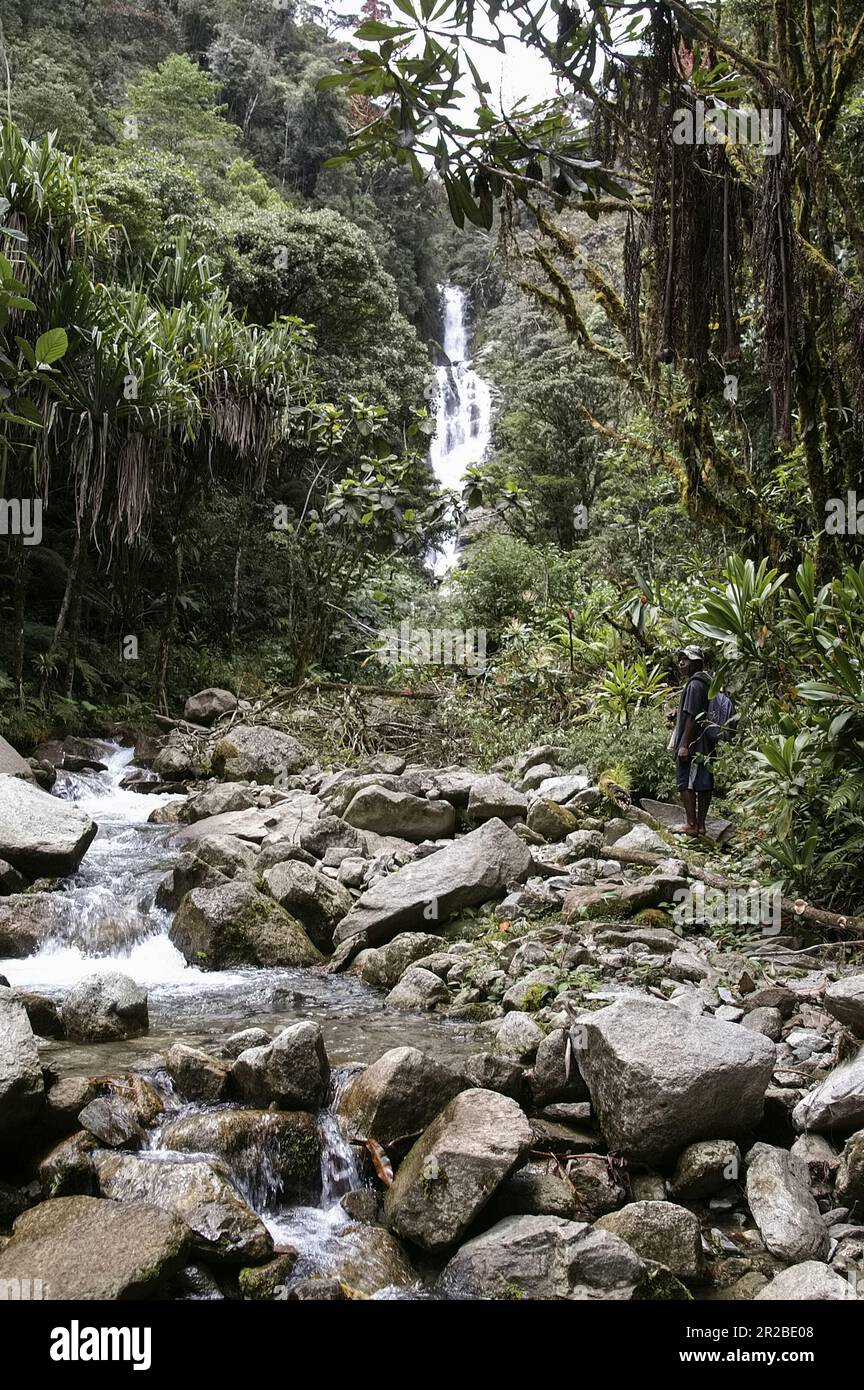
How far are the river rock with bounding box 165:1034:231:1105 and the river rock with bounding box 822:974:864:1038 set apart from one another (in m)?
2.33

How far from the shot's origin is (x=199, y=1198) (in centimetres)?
288

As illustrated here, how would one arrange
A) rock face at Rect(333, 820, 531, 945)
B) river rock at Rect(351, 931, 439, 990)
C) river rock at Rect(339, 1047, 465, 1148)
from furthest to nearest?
rock face at Rect(333, 820, 531, 945) → river rock at Rect(351, 931, 439, 990) → river rock at Rect(339, 1047, 465, 1148)

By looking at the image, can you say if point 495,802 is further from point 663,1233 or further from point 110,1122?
point 663,1233

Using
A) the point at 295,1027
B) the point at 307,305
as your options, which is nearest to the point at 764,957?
the point at 295,1027

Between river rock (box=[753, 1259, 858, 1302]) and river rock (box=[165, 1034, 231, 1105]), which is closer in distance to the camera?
river rock (box=[753, 1259, 858, 1302])

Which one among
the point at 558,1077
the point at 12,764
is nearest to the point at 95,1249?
the point at 558,1077

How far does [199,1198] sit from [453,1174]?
30.8 inches

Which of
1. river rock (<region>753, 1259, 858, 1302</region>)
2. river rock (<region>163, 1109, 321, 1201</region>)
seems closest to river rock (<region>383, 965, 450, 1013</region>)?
river rock (<region>163, 1109, 321, 1201</region>)

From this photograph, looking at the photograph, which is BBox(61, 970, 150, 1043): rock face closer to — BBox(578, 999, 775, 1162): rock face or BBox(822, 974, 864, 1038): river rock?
BBox(578, 999, 775, 1162): rock face

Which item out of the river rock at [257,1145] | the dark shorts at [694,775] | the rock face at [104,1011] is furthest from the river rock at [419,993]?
the dark shorts at [694,775]

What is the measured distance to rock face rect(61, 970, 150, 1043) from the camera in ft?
13.5

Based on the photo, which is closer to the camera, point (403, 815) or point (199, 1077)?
point (199, 1077)

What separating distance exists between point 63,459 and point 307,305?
725cm

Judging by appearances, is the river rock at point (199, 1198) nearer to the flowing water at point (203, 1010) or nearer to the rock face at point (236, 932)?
the flowing water at point (203, 1010)
